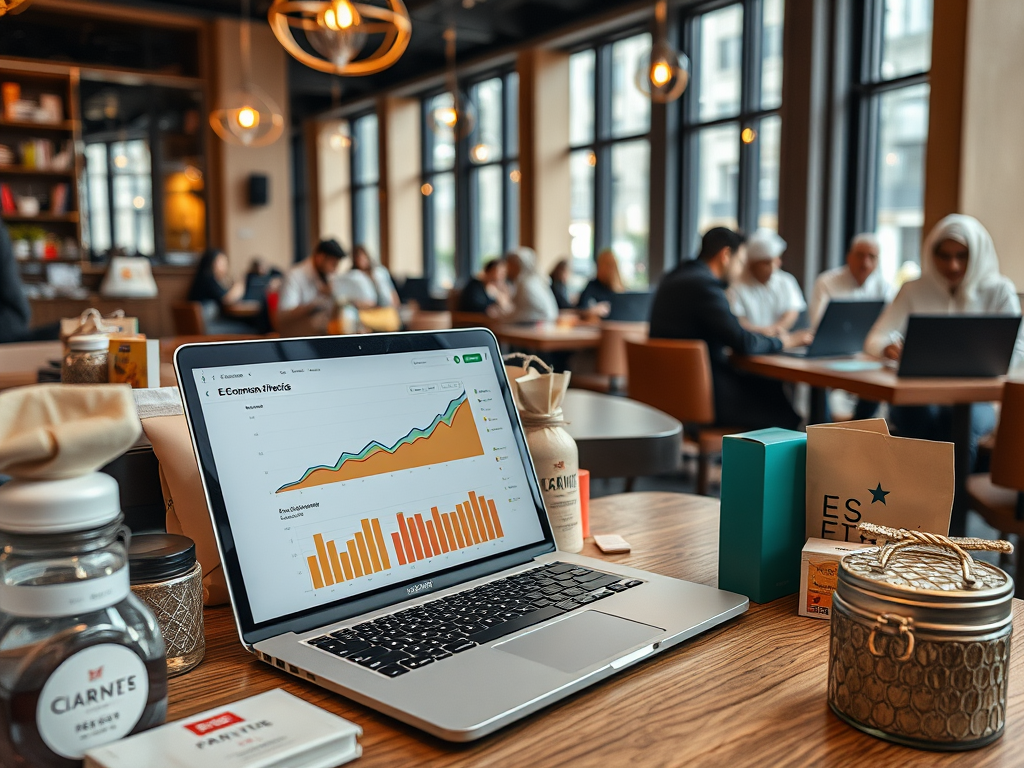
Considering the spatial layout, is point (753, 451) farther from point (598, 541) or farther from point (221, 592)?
point (221, 592)

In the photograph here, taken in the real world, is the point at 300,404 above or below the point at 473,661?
above

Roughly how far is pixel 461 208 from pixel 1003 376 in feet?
31.5

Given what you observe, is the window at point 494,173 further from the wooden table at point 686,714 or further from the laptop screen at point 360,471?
the wooden table at point 686,714

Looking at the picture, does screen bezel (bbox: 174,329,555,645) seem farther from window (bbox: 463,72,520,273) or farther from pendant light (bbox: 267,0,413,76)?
window (bbox: 463,72,520,273)

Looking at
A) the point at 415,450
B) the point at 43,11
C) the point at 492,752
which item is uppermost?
the point at 43,11

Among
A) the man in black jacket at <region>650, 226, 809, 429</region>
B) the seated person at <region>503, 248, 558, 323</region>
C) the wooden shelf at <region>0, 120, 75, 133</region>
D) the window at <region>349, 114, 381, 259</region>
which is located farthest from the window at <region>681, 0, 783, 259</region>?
the window at <region>349, 114, 381, 259</region>

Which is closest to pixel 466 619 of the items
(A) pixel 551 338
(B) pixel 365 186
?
(A) pixel 551 338

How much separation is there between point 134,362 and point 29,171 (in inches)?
340

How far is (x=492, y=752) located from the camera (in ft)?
2.02

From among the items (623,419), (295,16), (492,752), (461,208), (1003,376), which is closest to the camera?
(492,752)

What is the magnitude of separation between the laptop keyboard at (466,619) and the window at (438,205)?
1168 centimetres

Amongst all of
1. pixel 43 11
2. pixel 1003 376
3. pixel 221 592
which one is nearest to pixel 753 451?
pixel 221 592

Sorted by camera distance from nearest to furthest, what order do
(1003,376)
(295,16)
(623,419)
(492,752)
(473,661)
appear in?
(492,752), (473,661), (623,419), (1003,376), (295,16)

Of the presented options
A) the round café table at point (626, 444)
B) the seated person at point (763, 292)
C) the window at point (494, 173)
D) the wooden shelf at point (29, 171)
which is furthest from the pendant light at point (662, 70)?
the wooden shelf at point (29, 171)
